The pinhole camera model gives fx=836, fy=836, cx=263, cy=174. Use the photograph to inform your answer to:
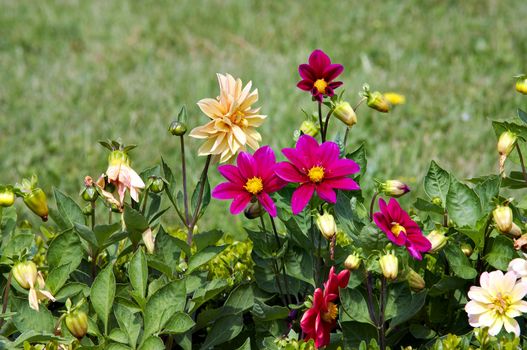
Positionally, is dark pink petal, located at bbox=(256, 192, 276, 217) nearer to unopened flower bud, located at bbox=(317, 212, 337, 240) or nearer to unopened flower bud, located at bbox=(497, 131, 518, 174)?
unopened flower bud, located at bbox=(317, 212, 337, 240)

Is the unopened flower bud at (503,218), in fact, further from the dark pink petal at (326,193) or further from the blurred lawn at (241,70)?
the blurred lawn at (241,70)

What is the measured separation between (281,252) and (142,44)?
3.77 metres

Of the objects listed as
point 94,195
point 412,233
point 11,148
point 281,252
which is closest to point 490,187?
point 412,233

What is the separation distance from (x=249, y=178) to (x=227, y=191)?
48mm

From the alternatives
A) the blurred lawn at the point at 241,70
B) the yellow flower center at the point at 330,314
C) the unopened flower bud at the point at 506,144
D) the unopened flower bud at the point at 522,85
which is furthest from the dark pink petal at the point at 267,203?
the blurred lawn at the point at 241,70

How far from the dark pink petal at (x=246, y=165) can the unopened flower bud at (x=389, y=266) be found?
32 centimetres

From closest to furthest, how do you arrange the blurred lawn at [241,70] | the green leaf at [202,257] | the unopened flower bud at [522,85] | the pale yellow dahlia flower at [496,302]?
1. the pale yellow dahlia flower at [496,302]
2. the green leaf at [202,257]
3. the unopened flower bud at [522,85]
4. the blurred lawn at [241,70]

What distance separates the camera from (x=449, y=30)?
5266 mm

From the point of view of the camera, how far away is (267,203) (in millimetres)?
1539

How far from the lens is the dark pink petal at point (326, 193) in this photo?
4.91ft

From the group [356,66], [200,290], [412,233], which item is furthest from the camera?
[356,66]

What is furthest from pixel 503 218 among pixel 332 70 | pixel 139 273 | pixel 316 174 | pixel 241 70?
pixel 241 70

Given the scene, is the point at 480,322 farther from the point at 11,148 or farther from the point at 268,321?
the point at 11,148

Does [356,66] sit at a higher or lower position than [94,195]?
lower
